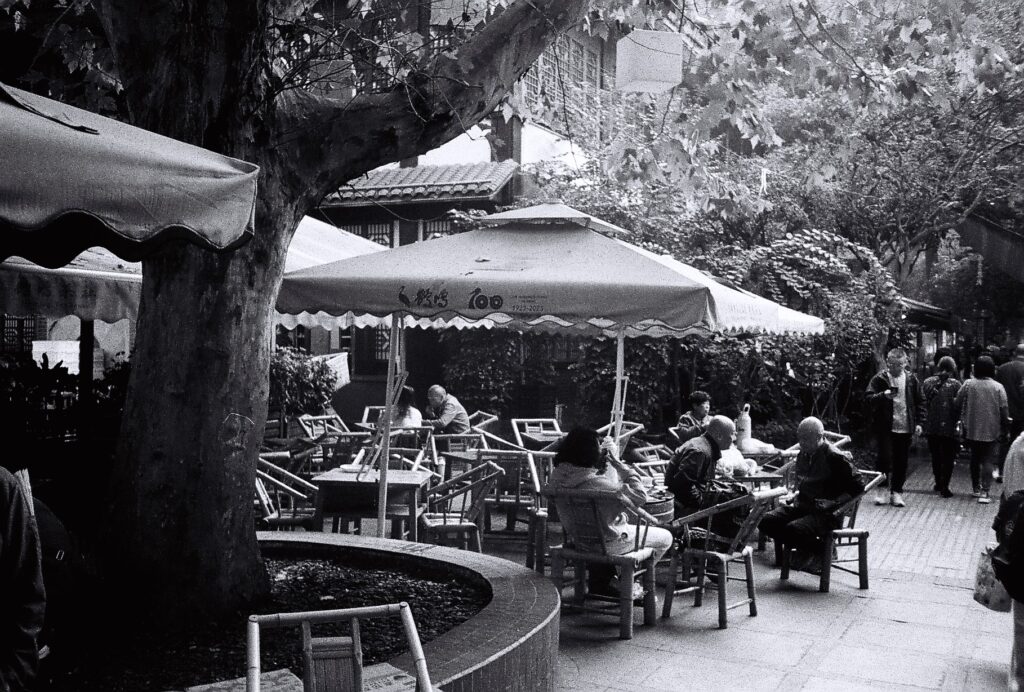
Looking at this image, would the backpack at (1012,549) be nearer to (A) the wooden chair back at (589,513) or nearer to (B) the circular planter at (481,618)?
(B) the circular planter at (481,618)

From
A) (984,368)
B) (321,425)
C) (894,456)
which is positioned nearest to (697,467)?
(894,456)

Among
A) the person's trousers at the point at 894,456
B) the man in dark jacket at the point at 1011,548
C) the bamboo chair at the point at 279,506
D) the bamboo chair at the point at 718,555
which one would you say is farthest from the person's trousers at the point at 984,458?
the bamboo chair at the point at 279,506

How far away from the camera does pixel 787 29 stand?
9266 millimetres

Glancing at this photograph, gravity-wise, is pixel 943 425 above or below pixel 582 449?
below

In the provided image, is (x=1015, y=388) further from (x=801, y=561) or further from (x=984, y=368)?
(x=801, y=561)

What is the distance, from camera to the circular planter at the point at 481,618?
4254 millimetres

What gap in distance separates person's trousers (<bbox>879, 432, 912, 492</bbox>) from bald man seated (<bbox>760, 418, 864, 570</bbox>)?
5.06 metres

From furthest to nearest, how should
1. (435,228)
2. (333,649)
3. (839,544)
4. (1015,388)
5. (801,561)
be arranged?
(435,228) → (1015,388) → (839,544) → (801,561) → (333,649)

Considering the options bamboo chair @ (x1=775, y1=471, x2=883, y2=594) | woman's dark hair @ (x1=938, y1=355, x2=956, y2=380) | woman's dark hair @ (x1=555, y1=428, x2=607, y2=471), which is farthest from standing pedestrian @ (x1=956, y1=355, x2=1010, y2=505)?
woman's dark hair @ (x1=555, y1=428, x2=607, y2=471)

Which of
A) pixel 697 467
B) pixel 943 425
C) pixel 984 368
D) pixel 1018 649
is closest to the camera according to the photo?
pixel 1018 649

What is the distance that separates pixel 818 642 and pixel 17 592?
17.6 feet

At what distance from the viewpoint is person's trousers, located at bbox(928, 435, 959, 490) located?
14266 mm

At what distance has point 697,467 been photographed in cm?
804

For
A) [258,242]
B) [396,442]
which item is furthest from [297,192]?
[396,442]
